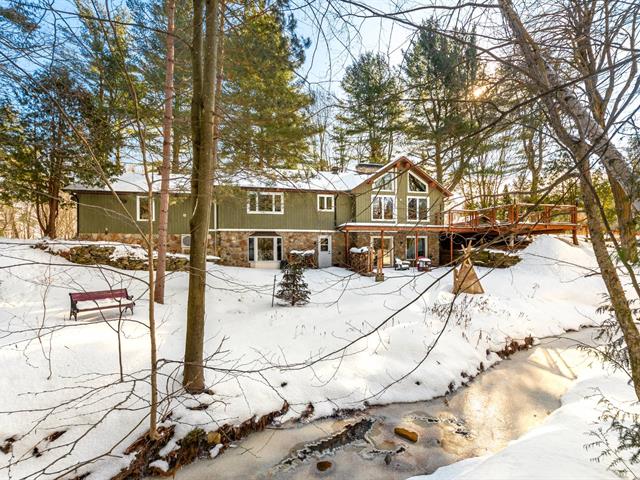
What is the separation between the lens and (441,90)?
2.26 metres

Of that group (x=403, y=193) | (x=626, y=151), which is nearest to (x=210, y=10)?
(x=626, y=151)

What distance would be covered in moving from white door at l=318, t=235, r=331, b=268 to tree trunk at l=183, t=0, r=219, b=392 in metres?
11.2

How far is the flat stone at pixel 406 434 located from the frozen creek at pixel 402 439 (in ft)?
0.17

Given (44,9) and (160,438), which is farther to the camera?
(160,438)

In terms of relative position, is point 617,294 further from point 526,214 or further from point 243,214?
point 243,214

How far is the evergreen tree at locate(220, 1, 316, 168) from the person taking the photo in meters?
2.68

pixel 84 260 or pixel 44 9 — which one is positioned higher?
pixel 44 9

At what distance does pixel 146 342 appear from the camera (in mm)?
5000

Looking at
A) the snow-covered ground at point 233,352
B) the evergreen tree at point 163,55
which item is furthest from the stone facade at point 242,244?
the evergreen tree at point 163,55

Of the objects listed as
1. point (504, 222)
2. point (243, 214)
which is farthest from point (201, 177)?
point (243, 214)

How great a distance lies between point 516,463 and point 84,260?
13134 mm

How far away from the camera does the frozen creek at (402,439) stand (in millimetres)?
3430

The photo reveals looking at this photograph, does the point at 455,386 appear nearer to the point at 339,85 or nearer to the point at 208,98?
the point at 339,85

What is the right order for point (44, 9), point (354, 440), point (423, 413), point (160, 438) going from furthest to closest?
point (423, 413)
point (354, 440)
point (160, 438)
point (44, 9)
